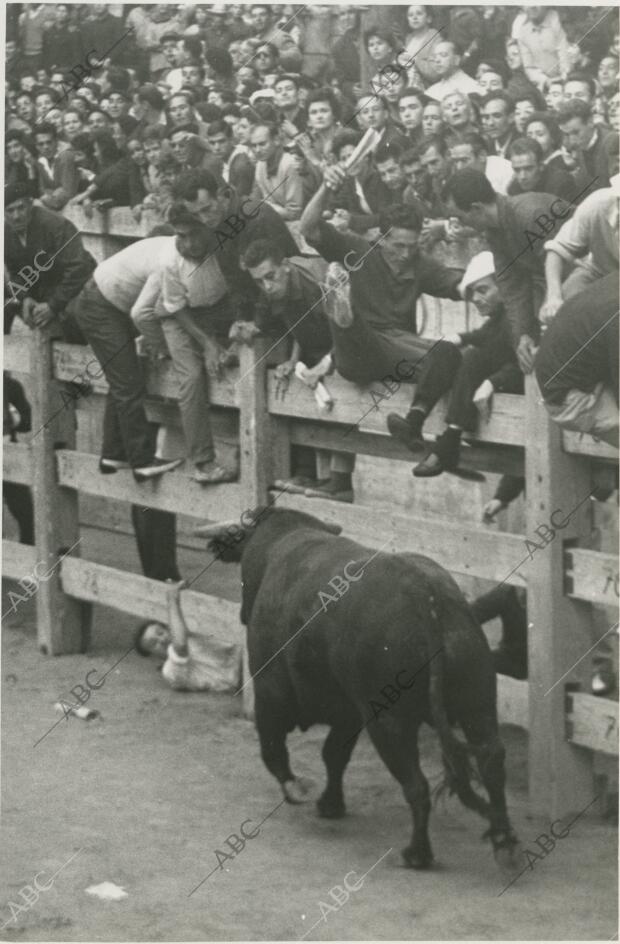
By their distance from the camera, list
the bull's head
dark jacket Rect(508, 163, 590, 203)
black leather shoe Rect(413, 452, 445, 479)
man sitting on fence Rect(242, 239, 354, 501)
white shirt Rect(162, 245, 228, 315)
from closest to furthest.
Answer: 1. dark jacket Rect(508, 163, 590, 203)
2. black leather shoe Rect(413, 452, 445, 479)
3. the bull's head
4. man sitting on fence Rect(242, 239, 354, 501)
5. white shirt Rect(162, 245, 228, 315)

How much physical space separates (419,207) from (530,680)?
203cm

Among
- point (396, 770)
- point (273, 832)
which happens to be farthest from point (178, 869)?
point (396, 770)

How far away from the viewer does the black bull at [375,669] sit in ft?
22.6

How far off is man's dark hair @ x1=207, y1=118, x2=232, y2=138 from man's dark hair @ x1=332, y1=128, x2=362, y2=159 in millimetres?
626

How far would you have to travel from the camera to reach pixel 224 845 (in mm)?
7586

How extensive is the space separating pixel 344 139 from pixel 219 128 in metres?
0.75

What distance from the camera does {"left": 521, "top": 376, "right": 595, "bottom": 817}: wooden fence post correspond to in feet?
24.9

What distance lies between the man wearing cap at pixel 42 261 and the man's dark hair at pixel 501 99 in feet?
7.62

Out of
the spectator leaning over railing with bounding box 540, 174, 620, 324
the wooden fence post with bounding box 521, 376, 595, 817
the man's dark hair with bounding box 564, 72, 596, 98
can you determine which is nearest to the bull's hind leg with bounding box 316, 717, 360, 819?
the wooden fence post with bounding box 521, 376, 595, 817

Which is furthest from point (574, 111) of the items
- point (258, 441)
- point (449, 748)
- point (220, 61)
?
point (449, 748)

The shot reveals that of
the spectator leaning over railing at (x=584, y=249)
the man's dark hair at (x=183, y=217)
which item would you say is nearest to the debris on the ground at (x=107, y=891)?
the spectator leaning over railing at (x=584, y=249)

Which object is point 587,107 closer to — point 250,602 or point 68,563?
point 250,602

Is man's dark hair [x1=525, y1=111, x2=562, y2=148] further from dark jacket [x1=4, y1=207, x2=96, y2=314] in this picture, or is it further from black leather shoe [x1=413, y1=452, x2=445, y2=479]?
dark jacket [x1=4, y1=207, x2=96, y2=314]

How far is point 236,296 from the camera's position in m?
8.79
